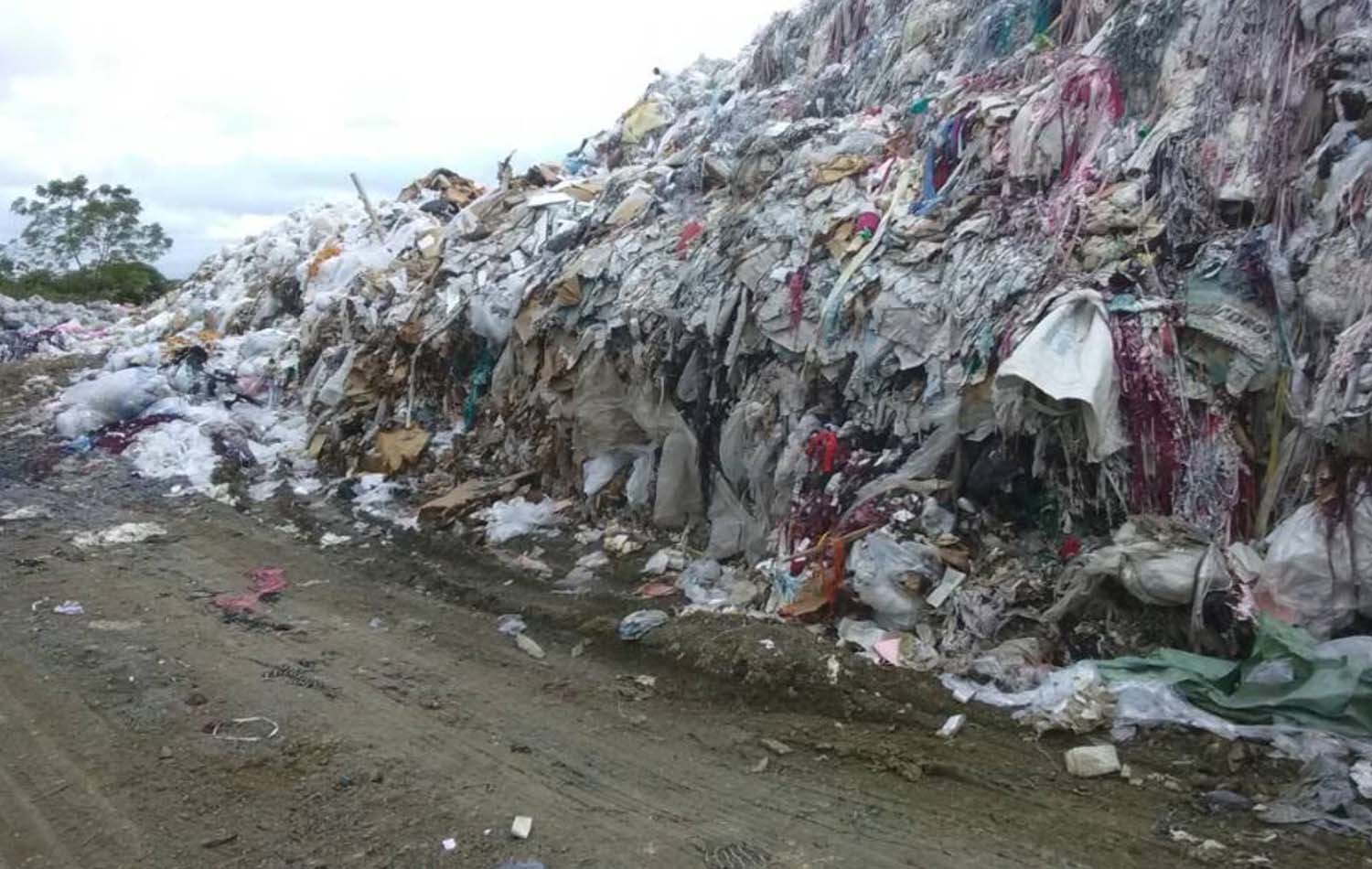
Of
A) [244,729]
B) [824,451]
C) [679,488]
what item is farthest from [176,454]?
[824,451]

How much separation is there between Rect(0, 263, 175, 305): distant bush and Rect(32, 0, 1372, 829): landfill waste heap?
1811 centimetres

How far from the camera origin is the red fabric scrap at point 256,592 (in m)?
4.97

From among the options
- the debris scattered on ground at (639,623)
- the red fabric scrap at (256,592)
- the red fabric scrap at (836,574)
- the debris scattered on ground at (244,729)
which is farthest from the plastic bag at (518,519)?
the debris scattered on ground at (244,729)

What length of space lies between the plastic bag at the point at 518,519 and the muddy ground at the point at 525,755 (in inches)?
34.3

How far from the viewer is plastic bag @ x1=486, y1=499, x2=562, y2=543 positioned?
6.03 m

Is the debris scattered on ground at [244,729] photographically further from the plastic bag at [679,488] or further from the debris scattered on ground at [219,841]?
the plastic bag at [679,488]

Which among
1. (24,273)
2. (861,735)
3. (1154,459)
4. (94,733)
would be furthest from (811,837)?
(24,273)

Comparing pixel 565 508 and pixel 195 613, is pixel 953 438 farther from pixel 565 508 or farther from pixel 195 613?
pixel 195 613

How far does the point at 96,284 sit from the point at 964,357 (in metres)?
25.8

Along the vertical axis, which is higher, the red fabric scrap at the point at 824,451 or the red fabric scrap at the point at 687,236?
the red fabric scrap at the point at 687,236

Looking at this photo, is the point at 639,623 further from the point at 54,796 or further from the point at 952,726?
the point at 54,796

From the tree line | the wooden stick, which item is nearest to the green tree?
the tree line

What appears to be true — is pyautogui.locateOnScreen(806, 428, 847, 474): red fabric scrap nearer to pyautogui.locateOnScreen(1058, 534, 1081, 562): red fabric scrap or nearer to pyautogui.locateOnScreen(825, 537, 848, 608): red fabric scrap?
pyautogui.locateOnScreen(825, 537, 848, 608): red fabric scrap

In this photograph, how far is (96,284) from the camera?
24.7 metres
